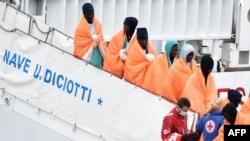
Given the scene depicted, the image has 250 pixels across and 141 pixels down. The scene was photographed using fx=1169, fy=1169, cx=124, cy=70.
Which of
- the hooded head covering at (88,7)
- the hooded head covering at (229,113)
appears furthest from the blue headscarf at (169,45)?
the hooded head covering at (229,113)

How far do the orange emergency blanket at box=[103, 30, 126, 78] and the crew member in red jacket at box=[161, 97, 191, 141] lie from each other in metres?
1.79

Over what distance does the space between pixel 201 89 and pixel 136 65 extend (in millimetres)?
919

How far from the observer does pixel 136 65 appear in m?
14.7

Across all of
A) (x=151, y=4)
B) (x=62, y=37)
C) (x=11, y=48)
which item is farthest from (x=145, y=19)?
(x=11, y=48)

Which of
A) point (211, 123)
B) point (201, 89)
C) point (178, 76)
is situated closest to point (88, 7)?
point (178, 76)

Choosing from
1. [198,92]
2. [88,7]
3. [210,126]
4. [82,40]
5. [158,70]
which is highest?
[88,7]

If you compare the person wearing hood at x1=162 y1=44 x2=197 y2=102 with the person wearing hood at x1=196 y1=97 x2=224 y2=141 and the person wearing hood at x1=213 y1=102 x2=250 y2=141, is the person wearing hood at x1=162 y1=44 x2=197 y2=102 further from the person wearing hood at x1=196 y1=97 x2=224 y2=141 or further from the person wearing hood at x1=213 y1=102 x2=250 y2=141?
the person wearing hood at x1=213 y1=102 x2=250 y2=141

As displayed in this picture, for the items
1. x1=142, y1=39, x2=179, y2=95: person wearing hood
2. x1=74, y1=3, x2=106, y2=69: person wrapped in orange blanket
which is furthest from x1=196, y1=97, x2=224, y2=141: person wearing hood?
x1=74, y1=3, x2=106, y2=69: person wrapped in orange blanket

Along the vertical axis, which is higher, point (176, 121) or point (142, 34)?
point (142, 34)

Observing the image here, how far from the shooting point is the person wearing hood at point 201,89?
561 inches

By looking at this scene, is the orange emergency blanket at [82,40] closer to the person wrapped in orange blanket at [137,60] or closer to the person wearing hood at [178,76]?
the person wrapped in orange blanket at [137,60]

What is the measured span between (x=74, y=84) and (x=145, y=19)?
10.7 feet

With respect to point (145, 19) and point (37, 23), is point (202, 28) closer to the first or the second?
point (145, 19)

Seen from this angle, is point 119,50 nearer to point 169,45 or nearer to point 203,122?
point 169,45
